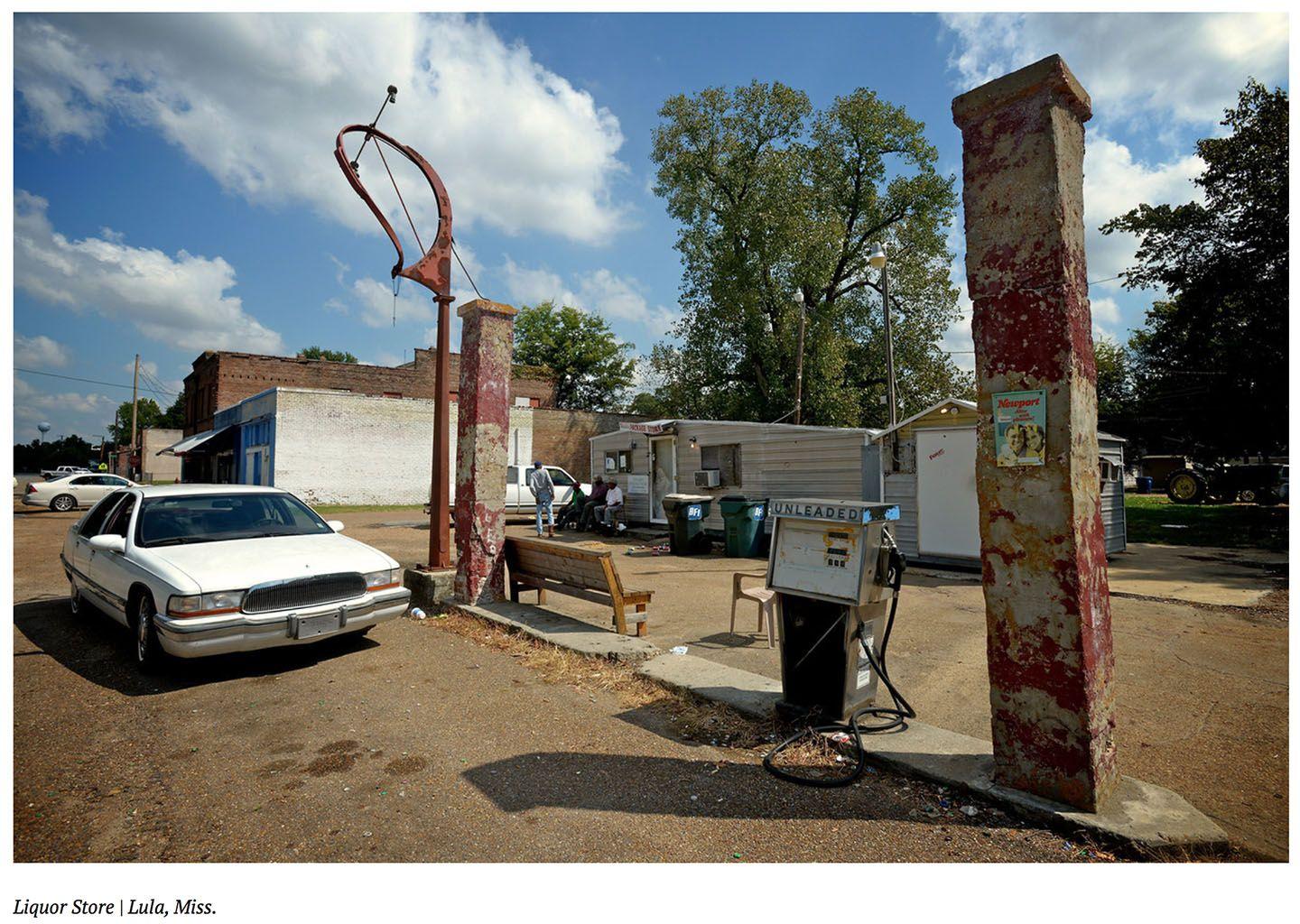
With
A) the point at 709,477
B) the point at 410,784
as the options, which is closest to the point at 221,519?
the point at 410,784

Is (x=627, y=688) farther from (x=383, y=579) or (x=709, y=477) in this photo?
(x=709, y=477)

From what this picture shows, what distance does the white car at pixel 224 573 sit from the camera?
5.13 m

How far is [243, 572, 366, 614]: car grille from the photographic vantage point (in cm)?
530

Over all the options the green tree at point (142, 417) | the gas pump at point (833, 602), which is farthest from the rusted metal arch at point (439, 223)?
the green tree at point (142, 417)

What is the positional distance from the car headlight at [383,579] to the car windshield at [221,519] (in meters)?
1.19

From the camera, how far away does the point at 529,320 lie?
53781 millimetres

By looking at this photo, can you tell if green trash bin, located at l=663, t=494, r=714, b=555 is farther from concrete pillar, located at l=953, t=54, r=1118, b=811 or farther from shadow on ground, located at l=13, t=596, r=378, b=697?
concrete pillar, located at l=953, t=54, r=1118, b=811

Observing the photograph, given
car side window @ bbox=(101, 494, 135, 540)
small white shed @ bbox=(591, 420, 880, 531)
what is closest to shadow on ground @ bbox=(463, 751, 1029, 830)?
car side window @ bbox=(101, 494, 135, 540)

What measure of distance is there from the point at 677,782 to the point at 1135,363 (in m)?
61.2

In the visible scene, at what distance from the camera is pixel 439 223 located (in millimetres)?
8484

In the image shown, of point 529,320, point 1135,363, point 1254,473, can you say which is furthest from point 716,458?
point 1135,363

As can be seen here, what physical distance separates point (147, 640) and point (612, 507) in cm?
1229

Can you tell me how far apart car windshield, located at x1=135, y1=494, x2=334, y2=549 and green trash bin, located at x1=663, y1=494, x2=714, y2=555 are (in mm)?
7950

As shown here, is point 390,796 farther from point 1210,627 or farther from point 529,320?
point 529,320
